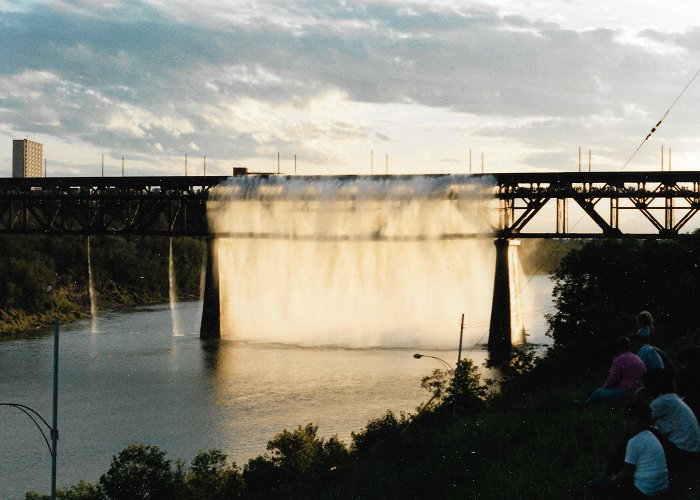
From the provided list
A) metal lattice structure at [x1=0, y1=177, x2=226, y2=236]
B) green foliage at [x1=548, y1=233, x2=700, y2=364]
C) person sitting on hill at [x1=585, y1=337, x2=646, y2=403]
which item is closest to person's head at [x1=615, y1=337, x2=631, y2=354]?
person sitting on hill at [x1=585, y1=337, x2=646, y2=403]

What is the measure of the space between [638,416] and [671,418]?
2.08 m

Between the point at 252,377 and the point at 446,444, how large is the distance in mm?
34126

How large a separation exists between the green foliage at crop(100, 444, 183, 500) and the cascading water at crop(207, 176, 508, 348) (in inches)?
1605

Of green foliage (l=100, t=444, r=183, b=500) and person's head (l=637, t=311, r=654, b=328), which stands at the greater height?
person's head (l=637, t=311, r=654, b=328)

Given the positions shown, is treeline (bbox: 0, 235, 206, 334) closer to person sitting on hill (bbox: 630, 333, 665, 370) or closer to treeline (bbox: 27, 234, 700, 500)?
treeline (bbox: 27, 234, 700, 500)

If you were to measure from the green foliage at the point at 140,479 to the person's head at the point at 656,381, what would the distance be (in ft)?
74.8

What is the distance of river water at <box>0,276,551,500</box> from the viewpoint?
134 feet

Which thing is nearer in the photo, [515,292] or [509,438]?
[509,438]

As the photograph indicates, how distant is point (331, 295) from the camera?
83.1m

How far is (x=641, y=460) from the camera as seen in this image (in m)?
12.6

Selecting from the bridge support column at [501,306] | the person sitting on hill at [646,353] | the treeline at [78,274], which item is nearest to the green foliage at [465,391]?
the person sitting on hill at [646,353]

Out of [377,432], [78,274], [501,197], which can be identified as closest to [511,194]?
[501,197]

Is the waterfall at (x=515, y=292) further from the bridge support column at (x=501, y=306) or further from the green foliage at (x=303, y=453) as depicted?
the green foliage at (x=303, y=453)

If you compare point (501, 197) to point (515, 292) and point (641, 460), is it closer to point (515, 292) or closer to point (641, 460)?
point (515, 292)
